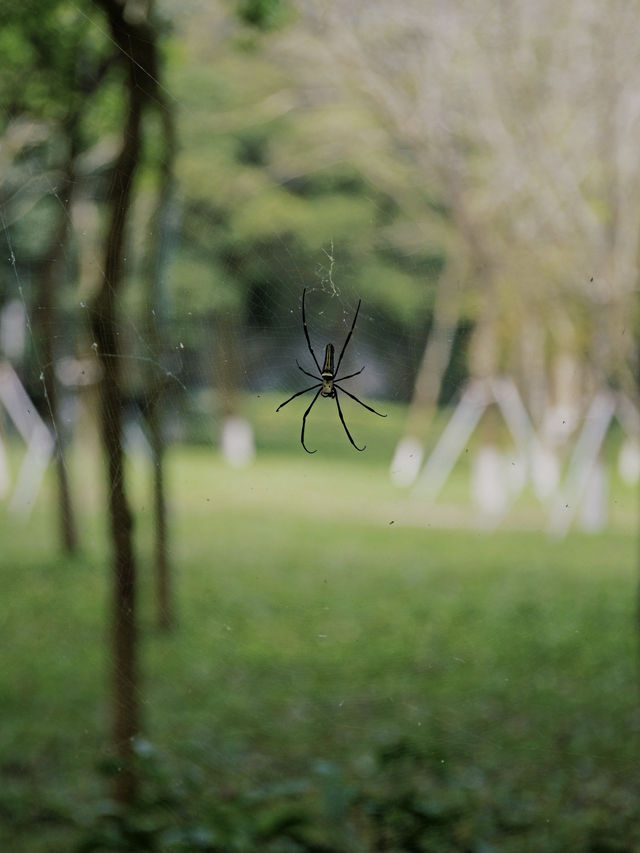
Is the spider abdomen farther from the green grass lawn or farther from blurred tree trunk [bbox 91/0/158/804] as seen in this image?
blurred tree trunk [bbox 91/0/158/804]

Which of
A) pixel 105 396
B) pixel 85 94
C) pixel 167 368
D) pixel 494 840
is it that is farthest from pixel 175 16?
pixel 494 840

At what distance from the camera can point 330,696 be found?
359 centimetres

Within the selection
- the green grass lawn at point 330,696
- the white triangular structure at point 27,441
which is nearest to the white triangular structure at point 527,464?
the green grass lawn at point 330,696

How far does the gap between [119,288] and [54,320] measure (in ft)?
2.84

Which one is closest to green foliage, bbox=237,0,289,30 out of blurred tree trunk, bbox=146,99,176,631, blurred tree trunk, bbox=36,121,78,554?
blurred tree trunk, bbox=36,121,78,554

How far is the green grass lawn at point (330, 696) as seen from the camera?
7.22ft

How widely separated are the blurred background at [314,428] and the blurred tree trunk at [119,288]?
0.01 m

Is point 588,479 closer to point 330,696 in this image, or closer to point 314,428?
point 330,696

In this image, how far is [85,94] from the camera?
2.93 m

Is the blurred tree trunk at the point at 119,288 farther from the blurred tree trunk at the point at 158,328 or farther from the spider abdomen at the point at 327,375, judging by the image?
the spider abdomen at the point at 327,375

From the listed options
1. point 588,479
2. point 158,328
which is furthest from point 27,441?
point 158,328

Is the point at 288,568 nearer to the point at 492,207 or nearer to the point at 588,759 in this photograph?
the point at 588,759

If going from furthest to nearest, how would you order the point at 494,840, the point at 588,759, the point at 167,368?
the point at 588,759, the point at 494,840, the point at 167,368

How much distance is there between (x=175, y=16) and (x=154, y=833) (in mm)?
3160
